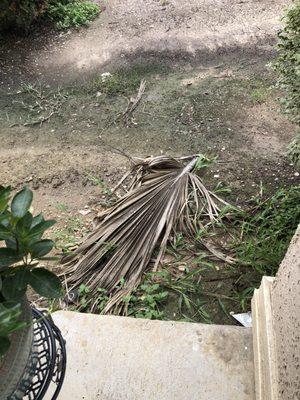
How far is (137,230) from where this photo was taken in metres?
2.95

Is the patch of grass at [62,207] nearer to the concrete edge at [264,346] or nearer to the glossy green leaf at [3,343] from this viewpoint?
the concrete edge at [264,346]

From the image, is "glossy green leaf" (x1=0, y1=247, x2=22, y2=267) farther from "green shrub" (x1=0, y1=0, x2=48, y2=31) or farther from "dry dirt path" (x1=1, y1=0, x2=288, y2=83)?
"green shrub" (x1=0, y1=0, x2=48, y2=31)

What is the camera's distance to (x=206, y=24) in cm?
539

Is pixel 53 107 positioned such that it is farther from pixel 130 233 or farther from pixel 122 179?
pixel 130 233

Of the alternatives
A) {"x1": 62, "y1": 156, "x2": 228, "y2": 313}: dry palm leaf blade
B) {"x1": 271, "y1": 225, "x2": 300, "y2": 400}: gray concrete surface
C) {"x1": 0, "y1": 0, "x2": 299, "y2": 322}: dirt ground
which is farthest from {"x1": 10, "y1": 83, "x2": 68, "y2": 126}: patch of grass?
{"x1": 271, "y1": 225, "x2": 300, "y2": 400}: gray concrete surface

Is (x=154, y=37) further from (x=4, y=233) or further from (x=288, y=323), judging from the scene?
(x=4, y=233)

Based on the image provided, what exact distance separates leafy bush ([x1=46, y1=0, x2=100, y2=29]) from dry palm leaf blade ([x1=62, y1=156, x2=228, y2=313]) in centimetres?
312

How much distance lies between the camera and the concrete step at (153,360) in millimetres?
2111

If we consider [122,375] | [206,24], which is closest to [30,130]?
[206,24]

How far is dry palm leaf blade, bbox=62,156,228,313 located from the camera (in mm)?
2848

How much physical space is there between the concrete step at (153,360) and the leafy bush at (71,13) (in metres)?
4.25

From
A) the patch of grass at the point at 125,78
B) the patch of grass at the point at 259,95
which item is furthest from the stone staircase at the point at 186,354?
the patch of grass at the point at 125,78

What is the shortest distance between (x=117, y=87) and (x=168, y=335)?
3.08 m

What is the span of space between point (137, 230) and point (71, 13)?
3777 millimetres
